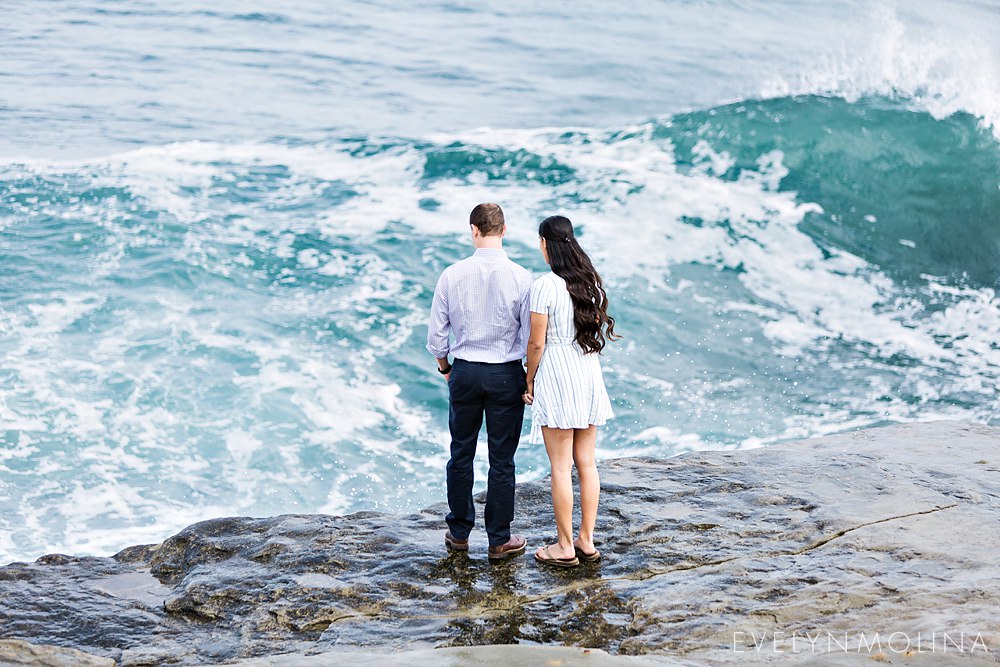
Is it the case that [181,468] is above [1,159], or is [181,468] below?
below

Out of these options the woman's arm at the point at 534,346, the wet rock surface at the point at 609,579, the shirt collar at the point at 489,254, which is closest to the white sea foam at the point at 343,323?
the wet rock surface at the point at 609,579

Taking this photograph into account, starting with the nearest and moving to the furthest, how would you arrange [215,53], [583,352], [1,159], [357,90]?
[583,352] < [1,159] < [357,90] < [215,53]

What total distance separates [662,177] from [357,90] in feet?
22.6

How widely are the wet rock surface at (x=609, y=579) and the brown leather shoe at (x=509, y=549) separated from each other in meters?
0.06

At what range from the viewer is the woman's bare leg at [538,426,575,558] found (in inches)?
176

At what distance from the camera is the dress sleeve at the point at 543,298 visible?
14.1 feet

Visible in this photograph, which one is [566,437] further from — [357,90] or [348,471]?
[357,90]

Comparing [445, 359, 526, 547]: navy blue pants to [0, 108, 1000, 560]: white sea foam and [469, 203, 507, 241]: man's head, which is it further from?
[0, 108, 1000, 560]: white sea foam

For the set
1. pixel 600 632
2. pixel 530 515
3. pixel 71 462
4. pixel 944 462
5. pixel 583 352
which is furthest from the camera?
pixel 71 462

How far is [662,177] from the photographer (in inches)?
566

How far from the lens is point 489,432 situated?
4535 millimetres

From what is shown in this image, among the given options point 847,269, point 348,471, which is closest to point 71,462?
point 348,471

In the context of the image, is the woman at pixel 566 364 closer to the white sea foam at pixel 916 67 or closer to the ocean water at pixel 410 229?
the ocean water at pixel 410 229

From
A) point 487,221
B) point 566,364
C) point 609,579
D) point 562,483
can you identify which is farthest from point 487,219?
point 609,579
